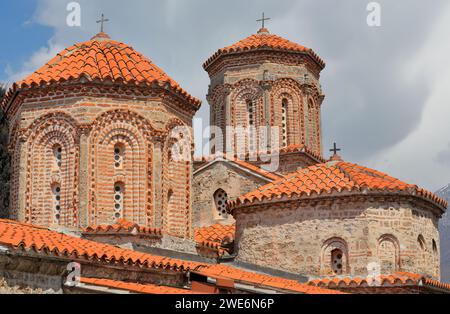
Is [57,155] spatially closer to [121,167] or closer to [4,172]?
[121,167]

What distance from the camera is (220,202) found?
65.0ft

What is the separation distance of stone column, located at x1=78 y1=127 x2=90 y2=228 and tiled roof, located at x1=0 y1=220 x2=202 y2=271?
167cm

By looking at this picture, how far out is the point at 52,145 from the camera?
15234 millimetres

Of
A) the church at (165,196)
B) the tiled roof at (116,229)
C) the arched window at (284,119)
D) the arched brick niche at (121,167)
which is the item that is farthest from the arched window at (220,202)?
the tiled roof at (116,229)

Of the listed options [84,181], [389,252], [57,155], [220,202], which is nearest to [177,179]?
[84,181]

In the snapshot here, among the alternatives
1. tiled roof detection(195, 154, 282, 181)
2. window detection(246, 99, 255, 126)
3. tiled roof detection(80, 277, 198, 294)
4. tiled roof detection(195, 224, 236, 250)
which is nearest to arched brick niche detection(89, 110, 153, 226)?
tiled roof detection(195, 224, 236, 250)

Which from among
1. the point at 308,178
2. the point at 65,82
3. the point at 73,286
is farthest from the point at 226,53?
the point at 73,286

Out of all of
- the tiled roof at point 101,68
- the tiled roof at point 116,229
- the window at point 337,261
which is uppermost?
the tiled roof at point 101,68

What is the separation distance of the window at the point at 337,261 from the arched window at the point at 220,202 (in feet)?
14.6

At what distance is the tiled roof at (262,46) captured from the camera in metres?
22.8

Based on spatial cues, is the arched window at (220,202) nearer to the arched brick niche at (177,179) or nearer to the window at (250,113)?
the arched brick niche at (177,179)

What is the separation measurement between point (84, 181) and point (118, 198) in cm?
78
